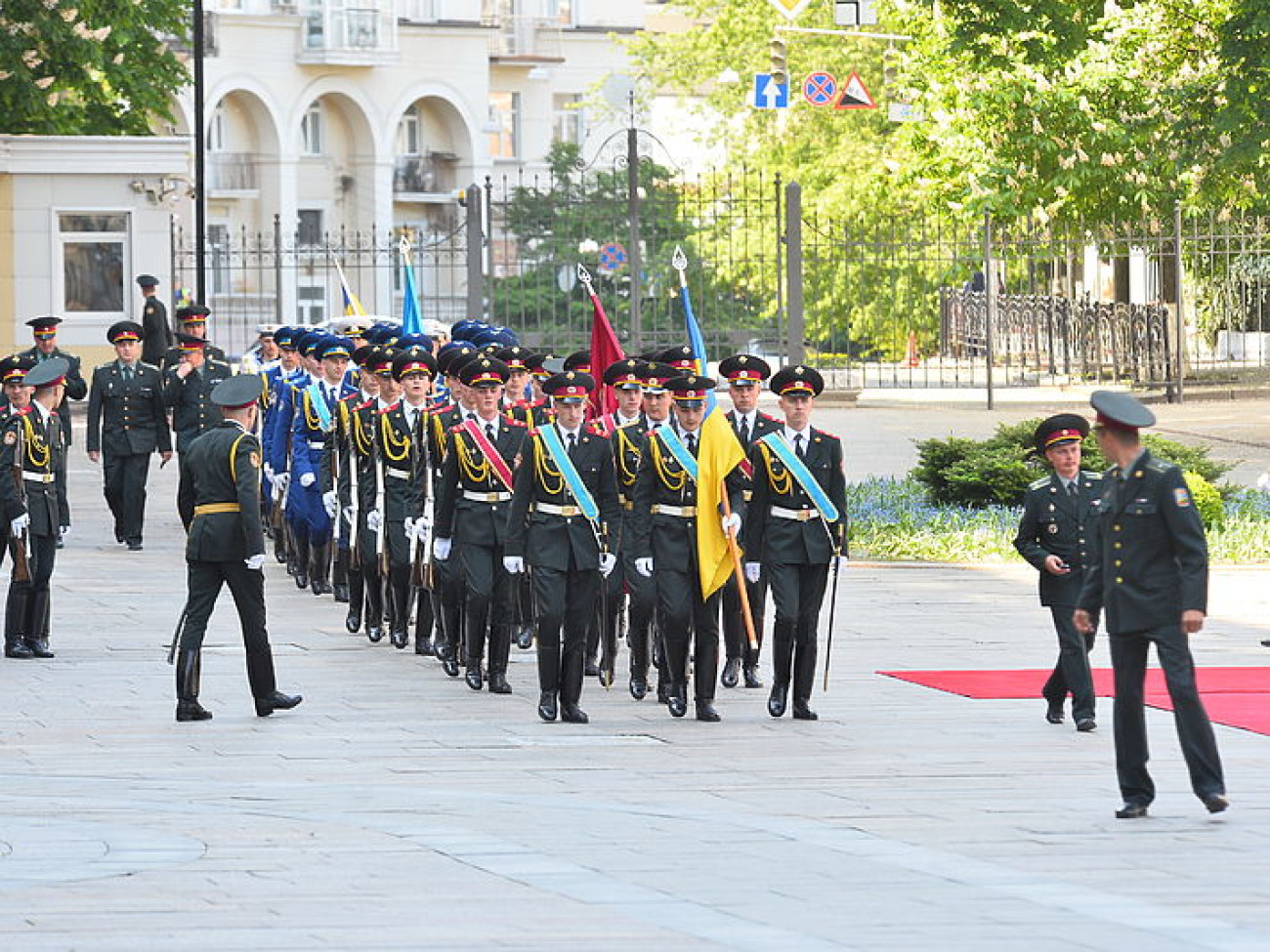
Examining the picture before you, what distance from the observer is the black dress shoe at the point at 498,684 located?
1522 cm

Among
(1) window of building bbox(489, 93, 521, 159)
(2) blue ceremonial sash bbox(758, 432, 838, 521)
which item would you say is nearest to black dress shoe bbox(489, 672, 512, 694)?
(2) blue ceremonial sash bbox(758, 432, 838, 521)

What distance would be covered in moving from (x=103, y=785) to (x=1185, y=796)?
4752 mm

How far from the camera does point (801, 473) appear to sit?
46.9 feet

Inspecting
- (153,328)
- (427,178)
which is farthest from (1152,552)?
(427,178)

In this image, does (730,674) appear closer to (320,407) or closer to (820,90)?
(320,407)

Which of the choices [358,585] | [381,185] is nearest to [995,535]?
[358,585]

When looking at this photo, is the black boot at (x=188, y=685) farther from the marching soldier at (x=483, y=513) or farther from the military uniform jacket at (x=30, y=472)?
the military uniform jacket at (x=30, y=472)

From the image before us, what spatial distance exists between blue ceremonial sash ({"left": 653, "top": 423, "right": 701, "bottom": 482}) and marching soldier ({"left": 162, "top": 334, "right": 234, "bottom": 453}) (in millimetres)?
9400

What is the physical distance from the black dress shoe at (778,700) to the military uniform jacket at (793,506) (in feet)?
2.21

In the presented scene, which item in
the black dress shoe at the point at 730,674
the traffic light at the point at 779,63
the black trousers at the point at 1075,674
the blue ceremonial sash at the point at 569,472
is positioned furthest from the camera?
the traffic light at the point at 779,63

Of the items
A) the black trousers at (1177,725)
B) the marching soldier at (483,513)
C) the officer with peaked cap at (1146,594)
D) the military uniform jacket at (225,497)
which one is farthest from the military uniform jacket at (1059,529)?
the military uniform jacket at (225,497)

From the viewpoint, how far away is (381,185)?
3014 inches

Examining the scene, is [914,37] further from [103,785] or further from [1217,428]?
[103,785]

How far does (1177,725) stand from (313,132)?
223 ft
